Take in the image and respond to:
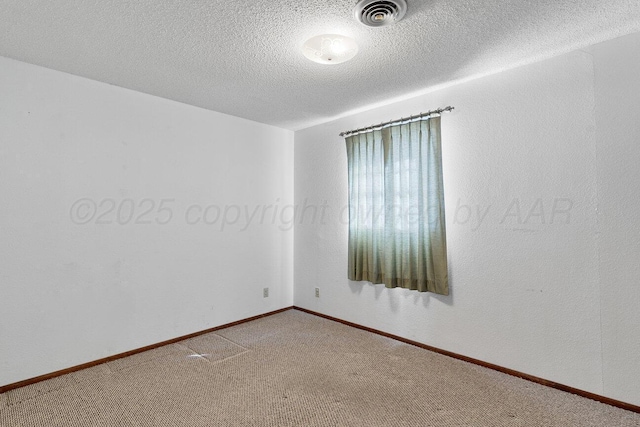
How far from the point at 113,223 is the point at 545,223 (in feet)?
11.3

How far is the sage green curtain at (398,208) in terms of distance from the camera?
2864mm

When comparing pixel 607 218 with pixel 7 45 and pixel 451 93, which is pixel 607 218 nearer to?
pixel 451 93

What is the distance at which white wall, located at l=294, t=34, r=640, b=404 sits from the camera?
2.06 meters

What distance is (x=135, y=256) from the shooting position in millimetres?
2936

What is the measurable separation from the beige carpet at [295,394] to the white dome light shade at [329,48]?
7.37ft

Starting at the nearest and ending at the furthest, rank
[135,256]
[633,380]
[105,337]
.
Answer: [633,380] → [105,337] → [135,256]

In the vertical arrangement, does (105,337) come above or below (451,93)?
below

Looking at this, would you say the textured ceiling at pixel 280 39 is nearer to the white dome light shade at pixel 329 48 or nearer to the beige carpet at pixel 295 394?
the white dome light shade at pixel 329 48

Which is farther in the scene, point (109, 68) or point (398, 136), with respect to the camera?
point (398, 136)

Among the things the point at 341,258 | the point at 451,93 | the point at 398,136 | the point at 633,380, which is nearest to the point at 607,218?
the point at 633,380

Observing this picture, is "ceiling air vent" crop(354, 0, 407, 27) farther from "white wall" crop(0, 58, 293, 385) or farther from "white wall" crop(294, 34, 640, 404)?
"white wall" crop(0, 58, 293, 385)

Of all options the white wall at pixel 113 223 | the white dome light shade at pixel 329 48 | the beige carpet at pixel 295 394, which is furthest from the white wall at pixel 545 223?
the white wall at pixel 113 223

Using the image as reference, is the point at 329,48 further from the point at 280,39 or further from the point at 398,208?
the point at 398,208

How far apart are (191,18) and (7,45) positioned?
1.38m
